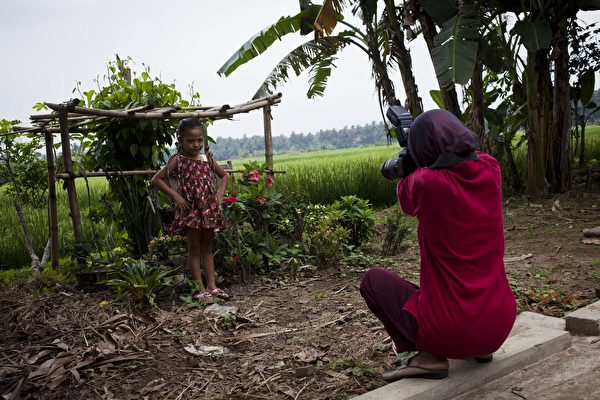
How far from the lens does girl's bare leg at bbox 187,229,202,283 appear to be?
474 cm

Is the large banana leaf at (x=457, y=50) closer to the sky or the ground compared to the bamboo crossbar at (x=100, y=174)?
closer to the sky

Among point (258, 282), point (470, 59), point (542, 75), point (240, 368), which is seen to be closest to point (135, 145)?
point (258, 282)

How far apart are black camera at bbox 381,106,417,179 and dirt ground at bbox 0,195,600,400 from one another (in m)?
1.14

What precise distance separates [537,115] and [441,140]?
262 inches

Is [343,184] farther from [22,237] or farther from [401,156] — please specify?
[401,156]

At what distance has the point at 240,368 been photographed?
3363 millimetres

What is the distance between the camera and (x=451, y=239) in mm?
2426

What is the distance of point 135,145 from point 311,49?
430 cm

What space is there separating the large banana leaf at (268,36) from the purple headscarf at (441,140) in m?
6.59

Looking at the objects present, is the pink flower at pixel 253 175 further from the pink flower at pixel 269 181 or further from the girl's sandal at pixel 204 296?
the girl's sandal at pixel 204 296

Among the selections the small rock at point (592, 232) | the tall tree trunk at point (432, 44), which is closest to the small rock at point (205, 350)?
the small rock at point (592, 232)

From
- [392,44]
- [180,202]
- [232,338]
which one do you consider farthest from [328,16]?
[232,338]

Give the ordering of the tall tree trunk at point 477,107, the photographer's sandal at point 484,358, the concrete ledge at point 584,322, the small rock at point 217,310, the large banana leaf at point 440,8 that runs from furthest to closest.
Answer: the tall tree trunk at point 477,107 < the large banana leaf at point 440,8 < the small rock at point 217,310 < the concrete ledge at point 584,322 < the photographer's sandal at point 484,358

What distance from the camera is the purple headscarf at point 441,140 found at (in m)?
2.34
